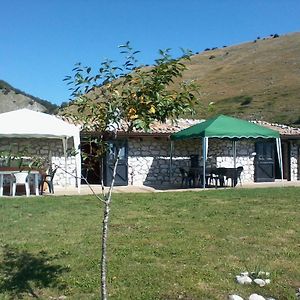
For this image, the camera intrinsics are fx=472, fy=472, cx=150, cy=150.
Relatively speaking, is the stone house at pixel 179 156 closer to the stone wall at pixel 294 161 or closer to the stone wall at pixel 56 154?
the stone wall at pixel 294 161

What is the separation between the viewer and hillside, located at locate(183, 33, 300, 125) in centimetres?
4562

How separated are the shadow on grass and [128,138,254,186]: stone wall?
12.4m

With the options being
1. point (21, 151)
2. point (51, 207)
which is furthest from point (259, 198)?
point (21, 151)

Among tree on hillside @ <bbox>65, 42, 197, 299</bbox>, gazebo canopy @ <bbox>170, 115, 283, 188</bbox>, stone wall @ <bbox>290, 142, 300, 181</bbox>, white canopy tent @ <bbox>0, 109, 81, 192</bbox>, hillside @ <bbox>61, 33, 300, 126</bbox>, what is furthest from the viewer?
hillside @ <bbox>61, 33, 300, 126</bbox>

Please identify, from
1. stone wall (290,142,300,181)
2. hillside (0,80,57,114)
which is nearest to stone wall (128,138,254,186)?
stone wall (290,142,300,181)

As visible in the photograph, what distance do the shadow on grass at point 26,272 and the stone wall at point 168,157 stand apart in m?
12.4

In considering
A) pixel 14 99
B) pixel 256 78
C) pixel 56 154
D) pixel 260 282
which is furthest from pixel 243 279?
pixel 256 78

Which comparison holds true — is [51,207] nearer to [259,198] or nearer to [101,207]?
[101,207]

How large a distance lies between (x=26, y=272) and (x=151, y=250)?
1745mm

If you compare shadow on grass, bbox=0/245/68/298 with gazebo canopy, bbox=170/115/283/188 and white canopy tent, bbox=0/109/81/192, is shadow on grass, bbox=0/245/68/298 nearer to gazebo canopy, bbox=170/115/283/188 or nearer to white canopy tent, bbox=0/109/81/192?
white canopy tent, bbox=0/109/81/192

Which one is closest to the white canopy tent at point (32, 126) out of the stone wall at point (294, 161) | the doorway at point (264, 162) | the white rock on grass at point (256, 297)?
the doorway at point (264, 162)

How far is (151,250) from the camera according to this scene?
6480 millimetres

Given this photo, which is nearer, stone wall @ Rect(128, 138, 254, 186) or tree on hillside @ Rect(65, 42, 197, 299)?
tree on hillside @ Rect(65, 42, 197, 299)

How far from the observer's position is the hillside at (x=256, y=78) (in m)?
45.6
